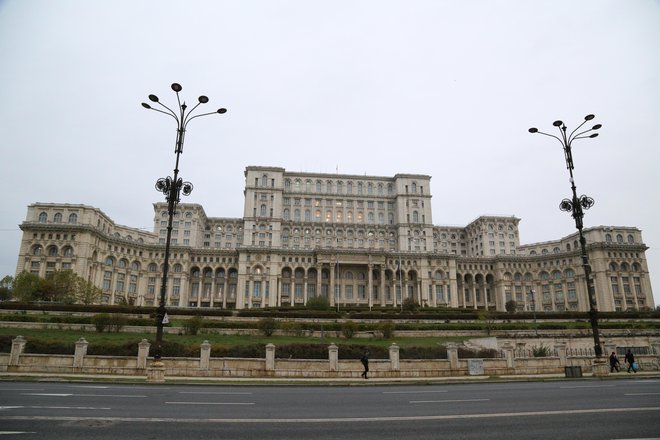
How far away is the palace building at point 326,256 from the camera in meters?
90.6

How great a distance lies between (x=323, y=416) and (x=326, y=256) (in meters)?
84.4

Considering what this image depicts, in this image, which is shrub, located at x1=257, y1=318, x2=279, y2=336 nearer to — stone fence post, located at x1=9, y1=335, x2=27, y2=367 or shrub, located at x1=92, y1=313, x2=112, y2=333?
shrub, located at x1=92, y1=313, x2=112, y2=333

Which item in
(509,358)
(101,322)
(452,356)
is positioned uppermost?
(101,322)

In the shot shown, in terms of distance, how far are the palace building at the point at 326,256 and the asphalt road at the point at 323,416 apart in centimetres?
7144

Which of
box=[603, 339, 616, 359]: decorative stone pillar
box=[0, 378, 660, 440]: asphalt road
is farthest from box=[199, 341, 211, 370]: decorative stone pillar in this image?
Result: box=[603, 339, 616, 359]: decorative stone pillar

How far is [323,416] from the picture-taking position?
404 inches

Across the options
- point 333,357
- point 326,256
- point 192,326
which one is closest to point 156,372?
point 333,357

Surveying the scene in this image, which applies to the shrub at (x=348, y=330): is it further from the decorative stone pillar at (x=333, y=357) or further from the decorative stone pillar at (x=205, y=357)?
the decorative stone pillar at (x=205, y=357)

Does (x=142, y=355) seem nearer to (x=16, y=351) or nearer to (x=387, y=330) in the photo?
(x=16, y=351)

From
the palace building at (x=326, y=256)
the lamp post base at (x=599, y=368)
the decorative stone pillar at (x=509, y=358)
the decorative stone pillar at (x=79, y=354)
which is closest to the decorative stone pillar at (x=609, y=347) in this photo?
the lamp post base at (x=599, y=368)

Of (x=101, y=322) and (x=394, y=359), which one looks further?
(x=101, y=322)

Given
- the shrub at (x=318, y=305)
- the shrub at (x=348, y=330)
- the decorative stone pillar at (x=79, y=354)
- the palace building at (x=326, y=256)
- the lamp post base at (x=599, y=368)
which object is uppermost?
the palace building at (x=326, y=256)

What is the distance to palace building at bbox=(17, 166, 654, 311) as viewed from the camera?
90625 millimetres

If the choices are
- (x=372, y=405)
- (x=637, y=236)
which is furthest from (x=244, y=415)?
(x=637, y=236)
